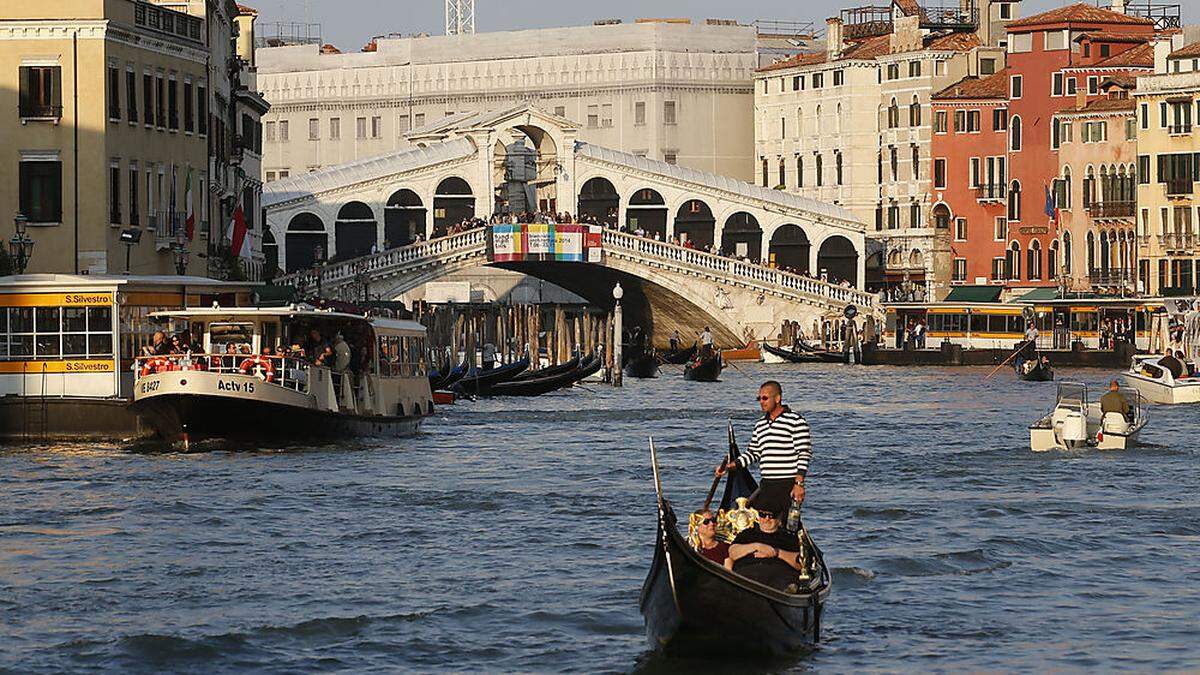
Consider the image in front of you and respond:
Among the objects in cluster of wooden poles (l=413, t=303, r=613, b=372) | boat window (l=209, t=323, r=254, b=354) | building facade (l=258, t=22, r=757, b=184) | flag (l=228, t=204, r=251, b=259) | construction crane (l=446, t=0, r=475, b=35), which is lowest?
boat window (l=209, t=323, r=254, b=354)

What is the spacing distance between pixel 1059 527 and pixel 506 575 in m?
4.95

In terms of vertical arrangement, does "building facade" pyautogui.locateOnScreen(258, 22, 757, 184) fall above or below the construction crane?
below

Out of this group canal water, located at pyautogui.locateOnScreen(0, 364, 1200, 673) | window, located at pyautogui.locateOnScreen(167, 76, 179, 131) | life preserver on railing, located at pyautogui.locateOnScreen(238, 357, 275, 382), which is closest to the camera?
canal water, located at pyautogui.locateOnScreen(0, 364, 1200, 673)

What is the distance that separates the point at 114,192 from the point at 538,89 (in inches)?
1658

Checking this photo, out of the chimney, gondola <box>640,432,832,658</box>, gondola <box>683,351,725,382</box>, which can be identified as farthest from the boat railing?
the chimney

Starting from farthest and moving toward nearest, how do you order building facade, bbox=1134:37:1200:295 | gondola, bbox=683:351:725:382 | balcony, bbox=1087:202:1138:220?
1. balcony, bbox=1087:202:1138:220
2. building facade, bbox=1134:37:1200:295
3. gondola, bbox=683:351:725:382

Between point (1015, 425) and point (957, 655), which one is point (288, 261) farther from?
point (957, 655)

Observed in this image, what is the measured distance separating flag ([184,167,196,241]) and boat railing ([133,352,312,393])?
12235 mm

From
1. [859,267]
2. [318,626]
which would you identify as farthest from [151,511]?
[859,267]

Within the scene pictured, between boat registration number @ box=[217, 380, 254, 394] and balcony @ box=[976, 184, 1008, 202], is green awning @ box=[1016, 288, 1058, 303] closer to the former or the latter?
balcony @ box=[976, 184, 1008, 202]

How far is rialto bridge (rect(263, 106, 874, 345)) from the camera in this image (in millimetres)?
60031

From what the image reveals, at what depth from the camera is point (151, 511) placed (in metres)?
20.8

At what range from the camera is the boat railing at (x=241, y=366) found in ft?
81.6

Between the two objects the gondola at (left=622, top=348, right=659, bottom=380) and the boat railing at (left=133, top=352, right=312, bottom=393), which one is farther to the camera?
the gondola at (left=622, top=348, right=659, bottom=380)
